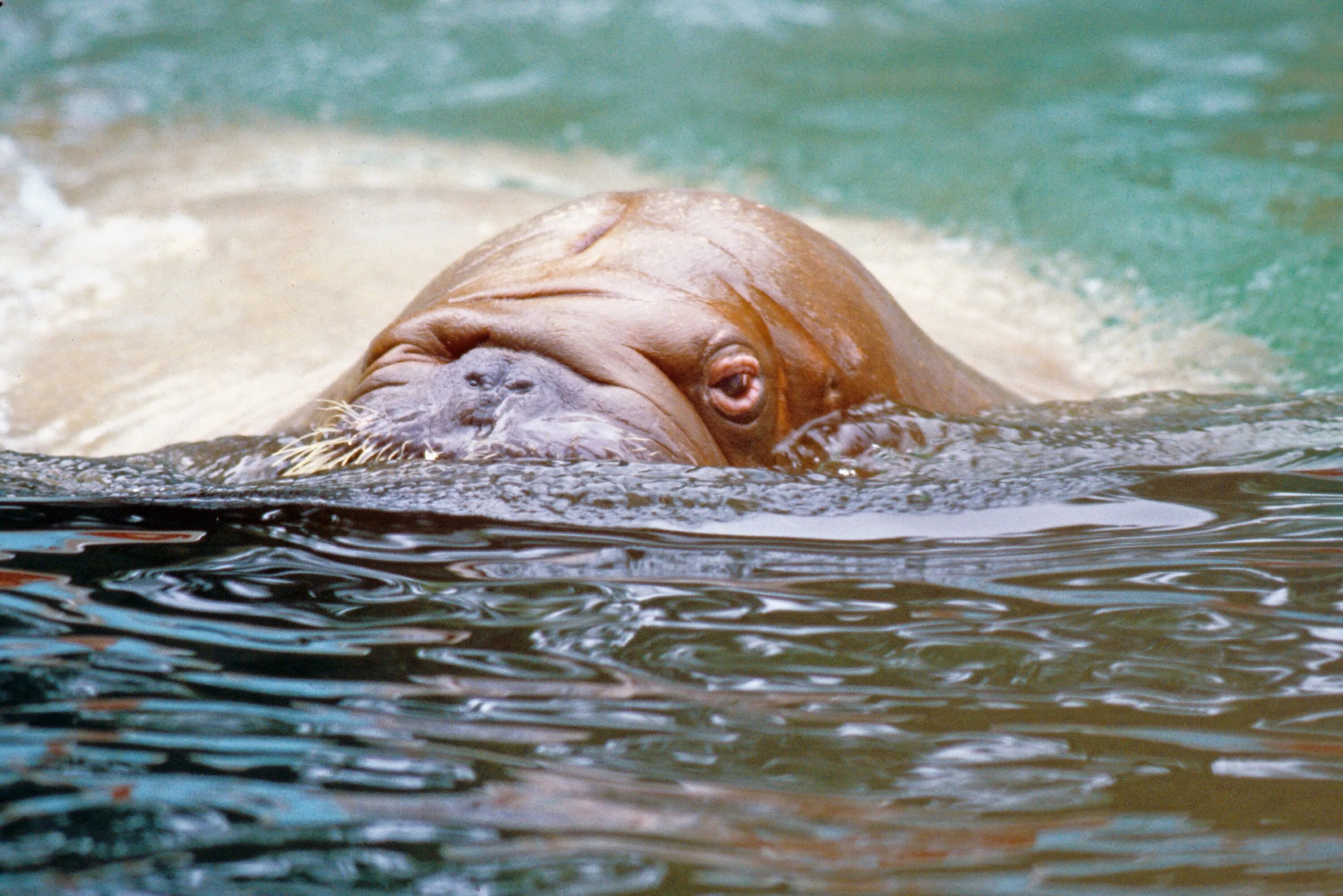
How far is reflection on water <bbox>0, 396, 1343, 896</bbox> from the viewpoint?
6.61ft

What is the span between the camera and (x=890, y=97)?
36.7 feet

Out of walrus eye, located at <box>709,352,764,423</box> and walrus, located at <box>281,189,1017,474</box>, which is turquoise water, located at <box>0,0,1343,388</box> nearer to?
walrus, located at <box>281,189,1017,474</box>

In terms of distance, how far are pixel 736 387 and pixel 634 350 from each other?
11.1 inches

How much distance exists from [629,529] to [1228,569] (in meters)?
1.16

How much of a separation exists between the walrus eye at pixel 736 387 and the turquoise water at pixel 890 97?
390 cm

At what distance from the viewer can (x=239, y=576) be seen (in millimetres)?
2854

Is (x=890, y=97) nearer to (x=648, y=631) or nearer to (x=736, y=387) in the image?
(x=736, y=387)

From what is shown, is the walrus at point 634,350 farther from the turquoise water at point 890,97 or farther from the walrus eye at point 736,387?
the turquoise water at point 890,97

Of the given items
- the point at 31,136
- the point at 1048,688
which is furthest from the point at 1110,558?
the point at 31,136

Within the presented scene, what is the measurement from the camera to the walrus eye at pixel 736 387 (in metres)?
3.88

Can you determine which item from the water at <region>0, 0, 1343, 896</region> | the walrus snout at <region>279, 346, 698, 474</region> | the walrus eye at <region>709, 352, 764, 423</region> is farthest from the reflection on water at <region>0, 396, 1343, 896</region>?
the walrus eye at <region>709, 352, 764, 423</region>

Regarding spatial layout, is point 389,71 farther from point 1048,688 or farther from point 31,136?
point 1048,688

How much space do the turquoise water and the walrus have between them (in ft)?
11.3

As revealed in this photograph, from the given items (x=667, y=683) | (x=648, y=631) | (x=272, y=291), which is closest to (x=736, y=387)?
(x=648, y=631)
